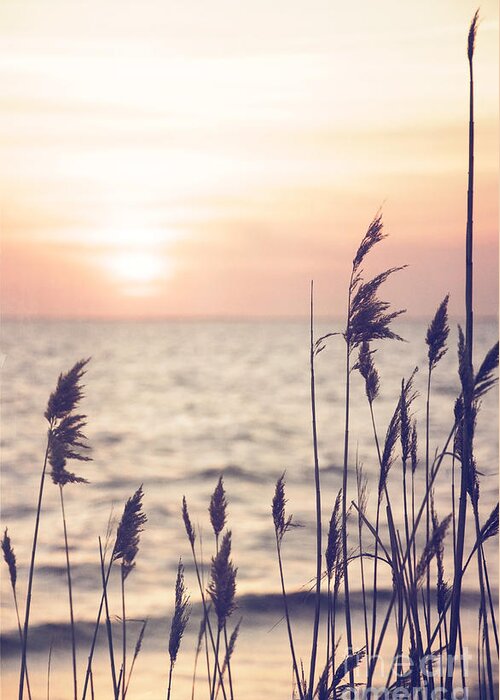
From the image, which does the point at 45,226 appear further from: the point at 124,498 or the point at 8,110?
the point at 124,498

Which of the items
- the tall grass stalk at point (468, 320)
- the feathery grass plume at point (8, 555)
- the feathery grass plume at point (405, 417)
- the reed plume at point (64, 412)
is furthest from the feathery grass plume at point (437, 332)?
the feathery grass plume at point (8, 555)

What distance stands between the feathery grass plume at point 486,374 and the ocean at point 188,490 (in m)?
0.28

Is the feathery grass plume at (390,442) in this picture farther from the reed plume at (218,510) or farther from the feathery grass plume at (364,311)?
the reed plume at (218,510)

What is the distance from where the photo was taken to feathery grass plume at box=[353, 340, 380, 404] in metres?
2.09

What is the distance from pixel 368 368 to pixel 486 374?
1.82 feet

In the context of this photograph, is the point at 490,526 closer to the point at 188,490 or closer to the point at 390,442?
the point at 390,442

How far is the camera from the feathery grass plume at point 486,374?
5.17 ft

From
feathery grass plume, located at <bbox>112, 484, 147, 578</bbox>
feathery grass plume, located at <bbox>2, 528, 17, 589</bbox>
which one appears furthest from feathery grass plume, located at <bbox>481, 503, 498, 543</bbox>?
feathery grass plume, located at <bbox>2, 528, 17, 589</bbox>

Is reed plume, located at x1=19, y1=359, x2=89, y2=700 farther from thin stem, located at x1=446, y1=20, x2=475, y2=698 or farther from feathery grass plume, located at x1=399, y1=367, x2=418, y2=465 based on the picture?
thin stem, located at x1=446, y1=20, x2=475, y2=698

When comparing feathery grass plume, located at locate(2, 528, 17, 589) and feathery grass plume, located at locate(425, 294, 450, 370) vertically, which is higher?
feathery grass plume, located at locate(425, 294, 450, 370)

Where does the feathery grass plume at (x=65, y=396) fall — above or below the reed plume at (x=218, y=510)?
above

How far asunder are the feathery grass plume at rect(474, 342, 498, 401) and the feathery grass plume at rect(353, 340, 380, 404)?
450 millimetres

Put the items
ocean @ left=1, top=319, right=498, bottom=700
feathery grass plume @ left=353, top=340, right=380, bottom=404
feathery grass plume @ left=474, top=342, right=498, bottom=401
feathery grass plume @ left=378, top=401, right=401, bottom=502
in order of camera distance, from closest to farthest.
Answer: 1. feathery grass plume @ left=474, top=342, right=498, bottom=401
2. feathery grass plume @ left=378, top=401, right=401, bottom=502
3. feathery grass plume @ left=353, top=340, right=380, bottom=404
4. ocean @ left=1, top=319, right=498, bottom=700

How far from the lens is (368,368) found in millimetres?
2125
